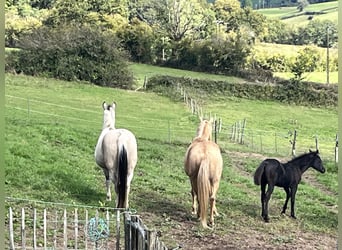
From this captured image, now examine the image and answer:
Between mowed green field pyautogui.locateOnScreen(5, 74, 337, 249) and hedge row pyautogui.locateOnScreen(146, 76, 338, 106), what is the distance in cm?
3

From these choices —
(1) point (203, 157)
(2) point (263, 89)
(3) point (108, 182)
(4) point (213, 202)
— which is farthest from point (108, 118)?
(2) point (263, 89)

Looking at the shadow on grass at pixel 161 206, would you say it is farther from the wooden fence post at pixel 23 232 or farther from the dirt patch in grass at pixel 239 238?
the wooden fence post at pixel 23 232

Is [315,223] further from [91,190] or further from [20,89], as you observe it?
[20,89]

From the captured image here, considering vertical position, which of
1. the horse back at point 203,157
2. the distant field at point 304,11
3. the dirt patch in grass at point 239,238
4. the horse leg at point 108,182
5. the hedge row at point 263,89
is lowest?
the dirt patch in grass at point 239,238

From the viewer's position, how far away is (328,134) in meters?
3.56

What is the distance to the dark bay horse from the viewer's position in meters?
3.53

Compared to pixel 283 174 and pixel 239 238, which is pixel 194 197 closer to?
pixel 239 238

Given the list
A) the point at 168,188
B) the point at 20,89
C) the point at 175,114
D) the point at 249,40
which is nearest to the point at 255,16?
the point at 249,40

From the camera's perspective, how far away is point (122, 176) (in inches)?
137

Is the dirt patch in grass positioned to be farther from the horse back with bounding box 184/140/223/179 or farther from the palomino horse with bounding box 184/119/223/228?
the horse back with bounding box 184/140/223/179

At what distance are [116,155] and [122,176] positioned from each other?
0.30 ft

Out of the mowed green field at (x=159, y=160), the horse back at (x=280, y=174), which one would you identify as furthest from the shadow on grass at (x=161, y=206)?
the horse back at (x=280, y=174)

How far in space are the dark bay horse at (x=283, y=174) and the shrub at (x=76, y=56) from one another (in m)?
0.68

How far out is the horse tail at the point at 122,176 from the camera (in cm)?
348
